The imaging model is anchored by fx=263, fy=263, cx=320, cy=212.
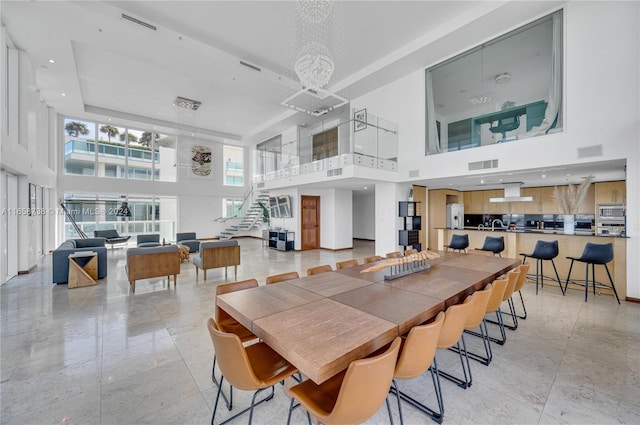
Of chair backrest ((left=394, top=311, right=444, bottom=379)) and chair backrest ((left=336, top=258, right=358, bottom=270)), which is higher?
chair backrest ((left=336, top=258, right=358, bottom=270))

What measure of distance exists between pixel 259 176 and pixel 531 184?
32.8 ft

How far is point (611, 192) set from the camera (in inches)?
267

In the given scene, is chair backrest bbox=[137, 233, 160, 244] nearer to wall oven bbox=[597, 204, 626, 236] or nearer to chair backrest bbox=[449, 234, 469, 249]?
chair backrest bbox=[449, 234, 469, 249]

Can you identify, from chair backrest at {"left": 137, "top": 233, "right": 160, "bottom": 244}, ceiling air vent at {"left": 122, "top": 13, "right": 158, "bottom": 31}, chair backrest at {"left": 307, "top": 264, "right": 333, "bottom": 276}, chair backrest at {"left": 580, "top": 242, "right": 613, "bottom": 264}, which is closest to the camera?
chair backrest at {"left": 307, "top": 264, "right": 333, "bottom": 276}

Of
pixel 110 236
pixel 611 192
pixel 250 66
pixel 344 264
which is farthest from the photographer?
pixel 110 236

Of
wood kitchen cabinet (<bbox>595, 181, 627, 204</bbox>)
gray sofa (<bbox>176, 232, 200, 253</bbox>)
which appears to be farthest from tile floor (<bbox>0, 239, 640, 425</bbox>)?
gray sofa (<bbox>176, 232, 200, 253</bbox>)

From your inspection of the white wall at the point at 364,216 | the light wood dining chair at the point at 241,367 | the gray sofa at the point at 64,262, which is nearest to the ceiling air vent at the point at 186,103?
the gray sofa at the point at 64,262

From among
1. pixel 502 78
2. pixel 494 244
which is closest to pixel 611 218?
pixel 494 244

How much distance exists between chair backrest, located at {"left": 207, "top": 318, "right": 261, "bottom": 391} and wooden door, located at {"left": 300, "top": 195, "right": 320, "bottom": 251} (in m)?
9.01

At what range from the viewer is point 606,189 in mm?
6852

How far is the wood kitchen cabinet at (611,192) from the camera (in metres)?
6.63

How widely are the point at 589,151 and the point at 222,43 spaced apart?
7.99m

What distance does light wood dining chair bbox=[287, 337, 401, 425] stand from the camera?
1258 millimetres

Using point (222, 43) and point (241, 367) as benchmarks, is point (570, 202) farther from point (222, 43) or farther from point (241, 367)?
point (222, 43)
